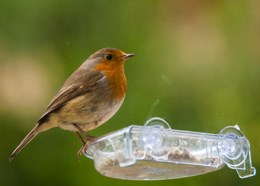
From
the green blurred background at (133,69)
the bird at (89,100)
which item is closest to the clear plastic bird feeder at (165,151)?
the bird at (89,100)

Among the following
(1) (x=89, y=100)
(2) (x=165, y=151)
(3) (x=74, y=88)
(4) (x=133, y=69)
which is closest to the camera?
(2) (x=165, y=151)

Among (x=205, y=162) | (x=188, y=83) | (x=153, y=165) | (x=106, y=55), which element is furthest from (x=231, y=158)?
(x=188, y=83)

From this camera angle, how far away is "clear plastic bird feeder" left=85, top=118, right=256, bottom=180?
13.1 feet

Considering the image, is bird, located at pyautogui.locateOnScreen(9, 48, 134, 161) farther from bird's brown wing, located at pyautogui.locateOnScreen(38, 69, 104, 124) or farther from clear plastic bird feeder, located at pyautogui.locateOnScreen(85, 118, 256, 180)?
clear plastic bird feeder, located at pyautogui.locateOnScreen(85, 118, 256, 180)

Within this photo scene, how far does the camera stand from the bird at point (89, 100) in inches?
213

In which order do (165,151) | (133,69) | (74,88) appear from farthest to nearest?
1. (133,69)
2. (74,88)
3. (165,151)

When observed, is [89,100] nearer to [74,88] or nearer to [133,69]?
[74,88]

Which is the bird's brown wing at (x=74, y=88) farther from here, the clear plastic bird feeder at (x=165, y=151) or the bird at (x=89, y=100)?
the clear plastic bird feeder at (x=165, y=151)

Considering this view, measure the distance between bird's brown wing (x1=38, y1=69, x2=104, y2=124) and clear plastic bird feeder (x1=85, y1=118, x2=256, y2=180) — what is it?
46.2 inches

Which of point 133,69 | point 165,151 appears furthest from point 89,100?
point 165,151

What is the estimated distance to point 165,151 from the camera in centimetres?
402

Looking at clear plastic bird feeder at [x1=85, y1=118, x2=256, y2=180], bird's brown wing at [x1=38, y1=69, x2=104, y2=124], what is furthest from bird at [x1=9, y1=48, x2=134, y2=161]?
clear plastic bird feeder at [x1=85, y1=118, x2=256, y2=180]

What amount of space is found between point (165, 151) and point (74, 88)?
182cm

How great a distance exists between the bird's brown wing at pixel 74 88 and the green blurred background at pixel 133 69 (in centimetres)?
58
